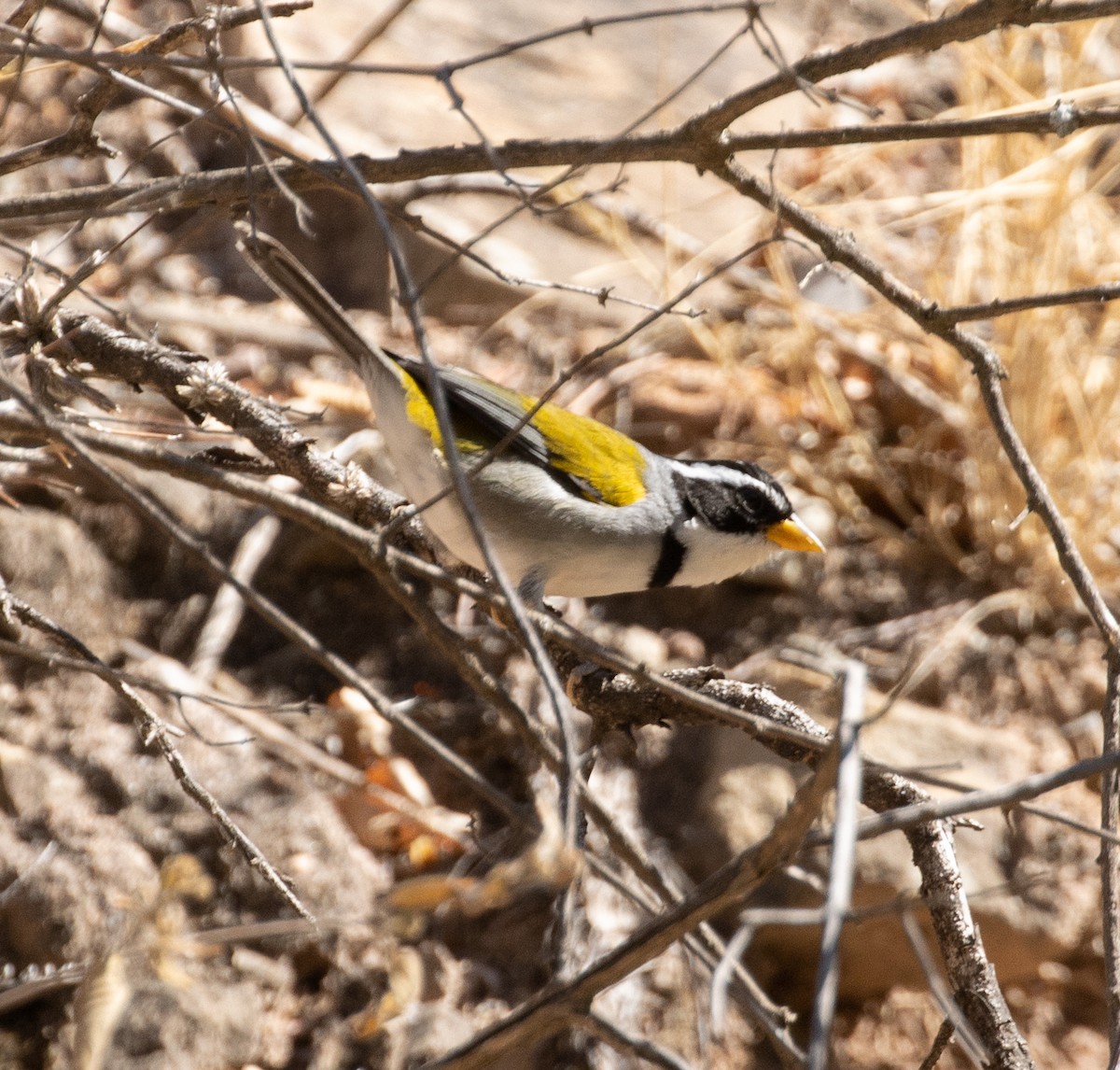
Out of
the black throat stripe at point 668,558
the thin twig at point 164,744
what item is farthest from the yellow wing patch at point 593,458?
the thin twig at point 164,744

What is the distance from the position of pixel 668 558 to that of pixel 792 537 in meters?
0.46

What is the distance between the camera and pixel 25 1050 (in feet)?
11.1

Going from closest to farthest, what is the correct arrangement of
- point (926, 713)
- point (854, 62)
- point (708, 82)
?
point (854, 62), point (926, 713), point (708, 82)

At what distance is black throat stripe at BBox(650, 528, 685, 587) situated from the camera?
3793 mm

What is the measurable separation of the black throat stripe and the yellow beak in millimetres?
366

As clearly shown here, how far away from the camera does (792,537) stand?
13.0ft

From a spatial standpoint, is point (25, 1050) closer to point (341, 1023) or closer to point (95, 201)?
point (341, 1023)

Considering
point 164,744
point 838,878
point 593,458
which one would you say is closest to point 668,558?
point 593,458

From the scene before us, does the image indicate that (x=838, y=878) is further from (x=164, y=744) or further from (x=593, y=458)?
(x=593, y=458)

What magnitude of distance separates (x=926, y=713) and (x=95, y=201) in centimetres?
371

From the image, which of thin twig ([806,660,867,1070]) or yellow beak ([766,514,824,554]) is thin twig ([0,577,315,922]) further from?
yellow beak ([766,514,824,554])

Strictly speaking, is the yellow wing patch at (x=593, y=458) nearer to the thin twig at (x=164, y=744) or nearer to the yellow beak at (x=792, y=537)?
the yellow beak at (x=792, y=537)

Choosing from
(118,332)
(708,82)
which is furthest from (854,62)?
(708,82)

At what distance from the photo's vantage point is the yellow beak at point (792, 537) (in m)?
3.97
